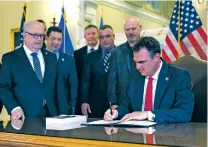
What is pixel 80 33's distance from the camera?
6.50 m

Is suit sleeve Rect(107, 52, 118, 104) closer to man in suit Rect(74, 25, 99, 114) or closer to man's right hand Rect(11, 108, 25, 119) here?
man in suit Rect(74, 25, 99, 114)

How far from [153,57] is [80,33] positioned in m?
4.18

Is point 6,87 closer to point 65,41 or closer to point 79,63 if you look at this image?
point 79,63

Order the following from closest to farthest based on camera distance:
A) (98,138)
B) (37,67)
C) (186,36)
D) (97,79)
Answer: (98,138) → (37,67) → (97,79) → (186,36)

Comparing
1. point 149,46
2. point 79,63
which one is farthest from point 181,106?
point 79,63

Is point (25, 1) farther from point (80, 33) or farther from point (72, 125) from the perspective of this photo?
point (72, 125)

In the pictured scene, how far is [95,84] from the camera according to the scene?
13.9 ft

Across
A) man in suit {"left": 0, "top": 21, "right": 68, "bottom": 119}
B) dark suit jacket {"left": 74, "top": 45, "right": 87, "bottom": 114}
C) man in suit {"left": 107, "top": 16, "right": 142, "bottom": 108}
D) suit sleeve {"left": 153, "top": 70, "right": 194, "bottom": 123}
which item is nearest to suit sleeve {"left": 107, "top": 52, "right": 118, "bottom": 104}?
man in suit {"left": 107, "top": 16, "right": 142, "bottom": 108}

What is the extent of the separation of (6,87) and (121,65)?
1.37 m

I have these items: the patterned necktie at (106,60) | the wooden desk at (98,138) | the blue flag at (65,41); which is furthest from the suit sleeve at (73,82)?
the wooden desk at (98,138)

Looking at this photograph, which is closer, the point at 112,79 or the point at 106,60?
the point at 112,79

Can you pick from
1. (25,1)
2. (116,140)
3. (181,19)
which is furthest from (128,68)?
(25,1)

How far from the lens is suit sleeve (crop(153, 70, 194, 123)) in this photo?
223 cm

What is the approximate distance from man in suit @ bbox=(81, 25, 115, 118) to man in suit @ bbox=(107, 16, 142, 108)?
0.89 feet
